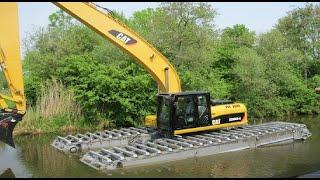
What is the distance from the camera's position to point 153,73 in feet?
48.9

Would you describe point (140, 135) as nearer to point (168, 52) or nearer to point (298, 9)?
point (168, 52)

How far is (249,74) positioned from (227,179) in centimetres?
1540

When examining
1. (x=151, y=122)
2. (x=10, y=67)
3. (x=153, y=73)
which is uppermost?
(x=10, y=67)

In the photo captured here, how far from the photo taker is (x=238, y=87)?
2602 centimetres

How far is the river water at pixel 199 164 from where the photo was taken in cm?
1141

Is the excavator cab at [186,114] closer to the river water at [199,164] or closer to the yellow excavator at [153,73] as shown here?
the yellow excavator at [153,73]

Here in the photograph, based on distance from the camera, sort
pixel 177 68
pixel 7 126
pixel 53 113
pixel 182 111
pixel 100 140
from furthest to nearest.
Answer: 1. pixel 177 68
2. pixel 53 113
3. pixel 100 140
4. pixel 182 111
5. pixel 7 126

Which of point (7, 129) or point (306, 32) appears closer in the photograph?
point (7, 129)

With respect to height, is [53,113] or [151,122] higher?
[53,113]

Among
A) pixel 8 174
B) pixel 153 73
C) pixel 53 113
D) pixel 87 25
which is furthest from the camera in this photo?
pixel 53 113

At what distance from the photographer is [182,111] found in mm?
14352

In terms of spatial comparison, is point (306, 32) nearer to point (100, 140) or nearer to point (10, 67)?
point (100, 140)

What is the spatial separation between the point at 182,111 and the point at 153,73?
5.33 feet

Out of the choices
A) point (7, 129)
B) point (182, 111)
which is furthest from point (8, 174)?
point (182, 111)
